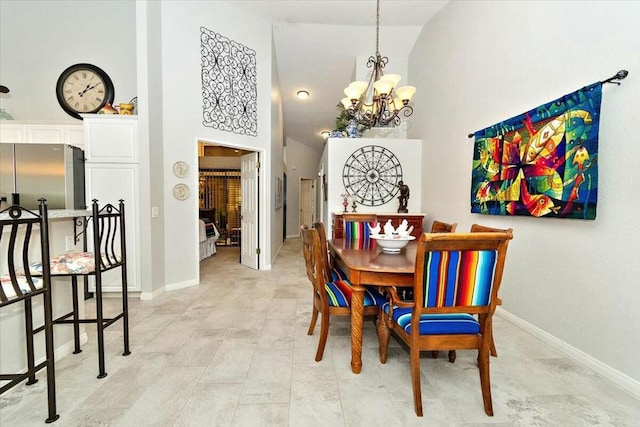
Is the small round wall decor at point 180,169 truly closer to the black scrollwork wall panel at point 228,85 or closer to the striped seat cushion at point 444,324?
the black scrollwork wall panel at point 228,85

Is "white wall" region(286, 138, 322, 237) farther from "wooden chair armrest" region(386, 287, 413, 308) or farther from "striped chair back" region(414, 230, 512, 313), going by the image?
"striped chair back" region(414, 230, 512, 313)

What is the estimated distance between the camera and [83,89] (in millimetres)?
3957

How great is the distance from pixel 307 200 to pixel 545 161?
28.6 ft

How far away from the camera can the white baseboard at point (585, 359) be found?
69.4 inches

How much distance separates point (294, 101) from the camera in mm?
7262

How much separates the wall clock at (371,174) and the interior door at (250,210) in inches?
59.8

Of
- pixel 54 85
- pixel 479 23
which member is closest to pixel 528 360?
pixel 479 23

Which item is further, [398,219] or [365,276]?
[398,219]

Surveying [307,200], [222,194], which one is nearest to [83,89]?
[222,194]

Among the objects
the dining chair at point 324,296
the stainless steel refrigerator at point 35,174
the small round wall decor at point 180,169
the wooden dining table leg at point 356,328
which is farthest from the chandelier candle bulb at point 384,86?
the stainless steel refrigerator at point 35,174

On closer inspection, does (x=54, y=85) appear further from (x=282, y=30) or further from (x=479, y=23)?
(x=479, y=23)

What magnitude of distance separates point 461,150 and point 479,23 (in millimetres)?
1433

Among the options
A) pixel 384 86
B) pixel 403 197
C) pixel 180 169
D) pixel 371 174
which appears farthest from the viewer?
pixel 371 174

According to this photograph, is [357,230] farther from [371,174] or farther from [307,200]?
[307,200]
